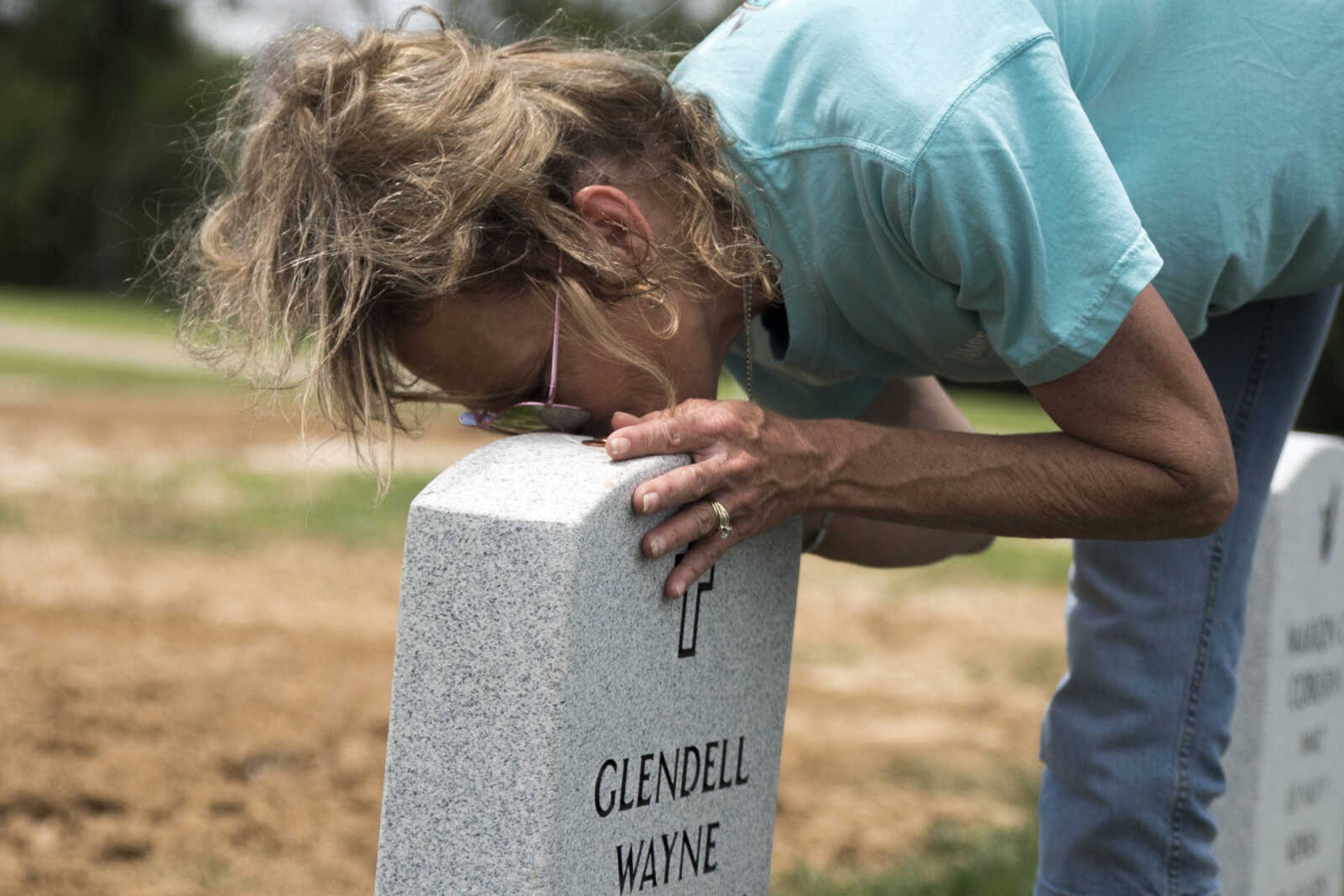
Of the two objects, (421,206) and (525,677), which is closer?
(525,677)

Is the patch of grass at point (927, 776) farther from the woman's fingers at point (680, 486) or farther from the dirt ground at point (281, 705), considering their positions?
the woman's fingers at point (680, 486)

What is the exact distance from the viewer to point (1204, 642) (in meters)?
1.96

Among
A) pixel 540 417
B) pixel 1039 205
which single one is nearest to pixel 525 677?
pixel 540 417

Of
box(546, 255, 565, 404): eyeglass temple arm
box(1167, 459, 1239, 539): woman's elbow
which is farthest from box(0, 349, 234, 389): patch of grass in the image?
box(1167, 459, 1239, 539): woman's elbow

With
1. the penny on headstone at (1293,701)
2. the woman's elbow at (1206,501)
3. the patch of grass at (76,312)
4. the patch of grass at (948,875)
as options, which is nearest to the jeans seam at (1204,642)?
the woman's elbow at (1206,501)

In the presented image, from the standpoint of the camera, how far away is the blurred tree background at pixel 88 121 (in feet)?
84.0

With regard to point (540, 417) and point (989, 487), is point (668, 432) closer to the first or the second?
point (540, 417)

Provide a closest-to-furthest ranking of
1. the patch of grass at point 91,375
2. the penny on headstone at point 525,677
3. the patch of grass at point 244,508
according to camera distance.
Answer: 1. the penny on headstone at point 525,677
2. the patch of grass at point 244,508
3. the patch of grass at point 91,375

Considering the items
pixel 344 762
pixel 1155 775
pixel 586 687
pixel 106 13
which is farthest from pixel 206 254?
pixel 106 13

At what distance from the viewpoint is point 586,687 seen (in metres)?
1.45

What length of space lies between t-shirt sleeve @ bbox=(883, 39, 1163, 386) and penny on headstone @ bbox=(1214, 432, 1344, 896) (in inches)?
47.1

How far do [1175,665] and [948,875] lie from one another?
1.17m

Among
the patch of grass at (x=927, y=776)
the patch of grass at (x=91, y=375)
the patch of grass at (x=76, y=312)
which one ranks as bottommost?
the patch of grass at (x=76, y=312)

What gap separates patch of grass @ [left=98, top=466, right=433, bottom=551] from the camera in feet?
19.1
